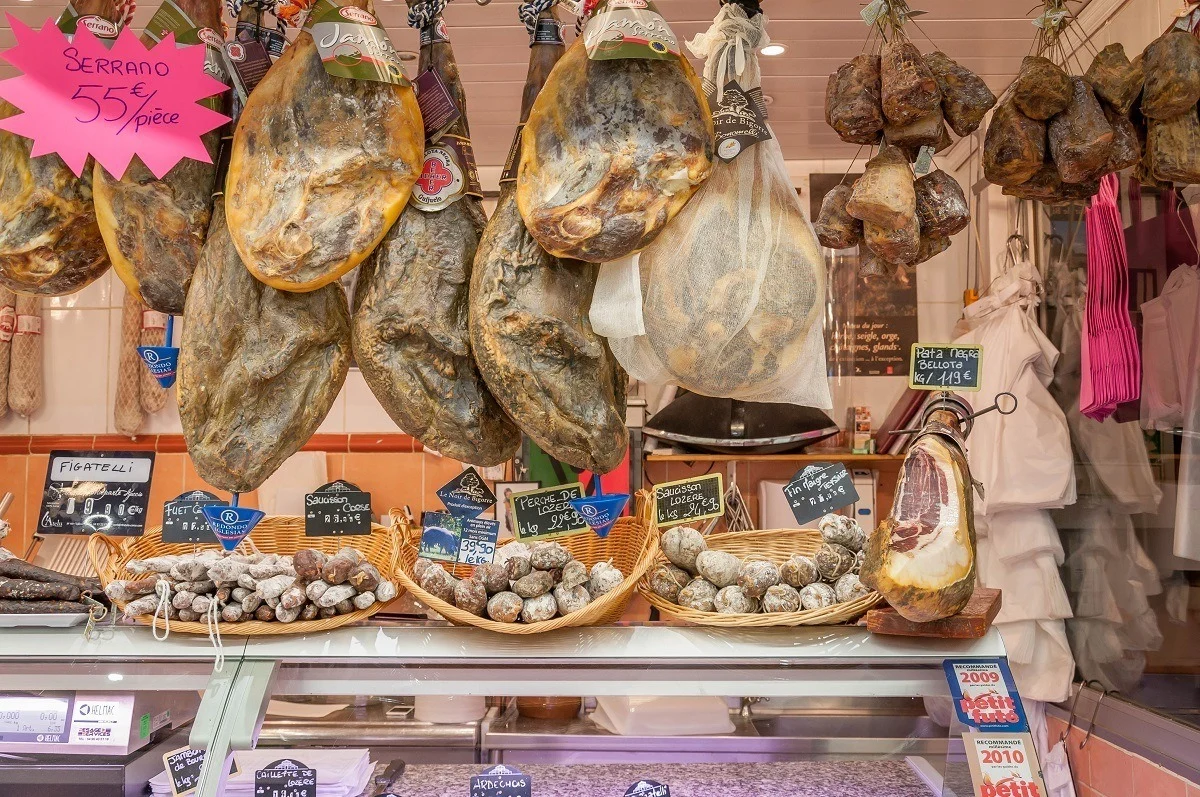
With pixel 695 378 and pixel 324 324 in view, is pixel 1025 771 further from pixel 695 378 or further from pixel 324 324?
pixel 324 324

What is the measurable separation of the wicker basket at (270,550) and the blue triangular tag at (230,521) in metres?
0.22

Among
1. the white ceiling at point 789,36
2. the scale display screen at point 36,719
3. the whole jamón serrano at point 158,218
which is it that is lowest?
the scale display screen at point 36,719

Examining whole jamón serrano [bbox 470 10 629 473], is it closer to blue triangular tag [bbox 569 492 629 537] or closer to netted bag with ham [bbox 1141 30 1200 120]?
blue triangular tag [bbox 569 492 629 537]

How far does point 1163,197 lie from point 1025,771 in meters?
2.70

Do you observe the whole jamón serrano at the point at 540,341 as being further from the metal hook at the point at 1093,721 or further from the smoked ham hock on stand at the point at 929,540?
the metal hook at the point at 1093,721

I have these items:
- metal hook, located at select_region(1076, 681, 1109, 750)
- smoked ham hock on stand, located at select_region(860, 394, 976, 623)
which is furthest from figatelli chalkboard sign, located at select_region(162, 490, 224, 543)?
metal hook, located at select_region(1076, 681, 1109, 750)

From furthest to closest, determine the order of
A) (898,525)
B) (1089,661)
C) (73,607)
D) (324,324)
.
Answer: (1089,661), (73,607), (898,525), (324,324)

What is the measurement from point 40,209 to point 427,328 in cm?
77

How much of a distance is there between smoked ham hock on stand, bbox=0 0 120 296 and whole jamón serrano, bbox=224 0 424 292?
0.38 meters

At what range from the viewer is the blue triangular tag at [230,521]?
201 centimetres

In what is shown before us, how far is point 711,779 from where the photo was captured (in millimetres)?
2166

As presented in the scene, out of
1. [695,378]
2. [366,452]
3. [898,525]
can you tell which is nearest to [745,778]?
[898,525]

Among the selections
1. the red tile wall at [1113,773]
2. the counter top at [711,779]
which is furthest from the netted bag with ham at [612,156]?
the red tile wall at [1113,773]

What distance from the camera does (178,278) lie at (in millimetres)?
1666
